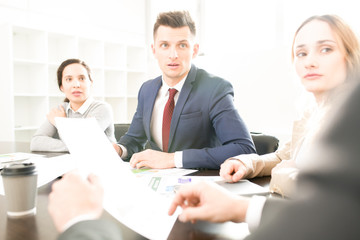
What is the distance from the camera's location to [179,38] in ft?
6.18

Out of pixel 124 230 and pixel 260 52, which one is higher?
pixel 260 52

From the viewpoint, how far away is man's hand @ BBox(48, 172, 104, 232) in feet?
1.49

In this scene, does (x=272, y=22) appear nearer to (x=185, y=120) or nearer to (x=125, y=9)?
(x=125, y=9)

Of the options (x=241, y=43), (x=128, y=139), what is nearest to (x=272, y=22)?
(x=241, y=43)

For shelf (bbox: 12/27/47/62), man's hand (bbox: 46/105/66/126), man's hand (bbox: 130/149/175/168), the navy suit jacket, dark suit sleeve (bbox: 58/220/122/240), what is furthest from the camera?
shelf (bbox: 12/27/47/62)

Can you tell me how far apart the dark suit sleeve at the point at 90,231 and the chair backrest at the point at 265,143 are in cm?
131

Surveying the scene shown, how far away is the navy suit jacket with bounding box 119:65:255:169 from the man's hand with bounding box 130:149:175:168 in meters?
0.33

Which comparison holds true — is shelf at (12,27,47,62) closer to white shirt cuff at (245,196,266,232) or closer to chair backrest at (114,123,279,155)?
chair backrest at (114,123,279,155)

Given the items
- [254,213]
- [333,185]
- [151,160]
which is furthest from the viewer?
[151,160]

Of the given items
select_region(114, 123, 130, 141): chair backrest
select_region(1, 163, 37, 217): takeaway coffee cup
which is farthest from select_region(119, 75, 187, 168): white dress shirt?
select_region(1, 163, 37, 217): takeaway coffee cup

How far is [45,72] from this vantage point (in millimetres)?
4246

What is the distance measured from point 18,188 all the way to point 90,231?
402mm

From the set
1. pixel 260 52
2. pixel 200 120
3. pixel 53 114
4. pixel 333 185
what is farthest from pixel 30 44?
pixel 333 185

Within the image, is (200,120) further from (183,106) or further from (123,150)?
(123,150)
